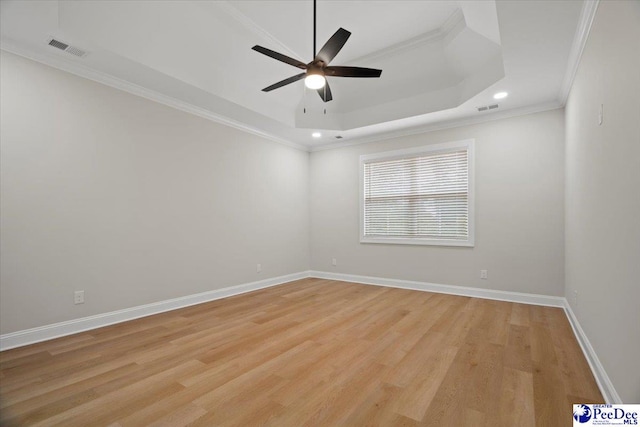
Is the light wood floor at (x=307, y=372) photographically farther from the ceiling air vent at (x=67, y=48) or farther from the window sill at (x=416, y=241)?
the ceiling air vent at (x=67, y=48)

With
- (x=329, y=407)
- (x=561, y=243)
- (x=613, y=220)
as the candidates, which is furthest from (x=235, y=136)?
(x=561, y=243)

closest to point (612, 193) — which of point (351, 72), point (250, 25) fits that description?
point (351, 72)

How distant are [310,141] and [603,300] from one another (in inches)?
193

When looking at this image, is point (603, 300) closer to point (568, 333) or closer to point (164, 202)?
point (568, 333)

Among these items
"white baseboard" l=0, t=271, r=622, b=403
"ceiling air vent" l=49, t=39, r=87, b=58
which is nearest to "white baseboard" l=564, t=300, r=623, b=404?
"white baseboard" l=0, t=271, r=622, b=403

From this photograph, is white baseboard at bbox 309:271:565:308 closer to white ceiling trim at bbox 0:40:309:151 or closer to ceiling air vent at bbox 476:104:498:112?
ceiling air vent at bbox 476:104:498:112

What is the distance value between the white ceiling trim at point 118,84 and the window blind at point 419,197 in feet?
8.47

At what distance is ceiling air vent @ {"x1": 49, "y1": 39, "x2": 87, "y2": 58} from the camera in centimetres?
272

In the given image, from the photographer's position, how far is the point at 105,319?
3301 mm

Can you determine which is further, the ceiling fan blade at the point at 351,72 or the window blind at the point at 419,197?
the window blind at the point at 419,197

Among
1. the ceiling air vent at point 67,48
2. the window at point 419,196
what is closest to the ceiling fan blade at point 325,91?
the ceiling air vent at point 67,48

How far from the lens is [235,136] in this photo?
4.87 m

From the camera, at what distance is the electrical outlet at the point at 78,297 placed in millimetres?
3096

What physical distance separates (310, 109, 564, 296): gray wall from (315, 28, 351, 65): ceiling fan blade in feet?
10.1
